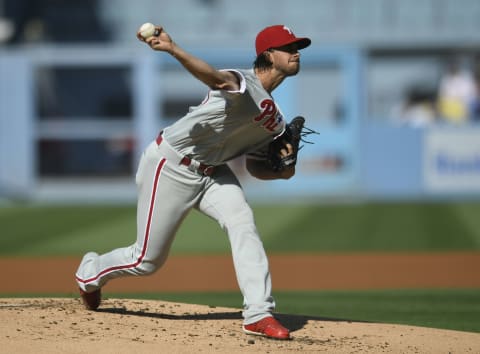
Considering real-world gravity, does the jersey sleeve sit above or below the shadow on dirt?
above

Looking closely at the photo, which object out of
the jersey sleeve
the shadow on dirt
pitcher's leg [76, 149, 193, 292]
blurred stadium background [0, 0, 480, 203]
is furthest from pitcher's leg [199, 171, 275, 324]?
blurred stadium background [0, 0, 480, 203]

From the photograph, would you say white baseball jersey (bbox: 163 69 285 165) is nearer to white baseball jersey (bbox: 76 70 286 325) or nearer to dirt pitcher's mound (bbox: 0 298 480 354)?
white baseball jersey (bbox: 76 70 286 325)

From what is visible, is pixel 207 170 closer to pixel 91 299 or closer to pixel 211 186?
pixel 211 186

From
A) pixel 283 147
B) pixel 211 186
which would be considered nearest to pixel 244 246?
pixel 211 186

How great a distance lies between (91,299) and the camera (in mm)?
5715

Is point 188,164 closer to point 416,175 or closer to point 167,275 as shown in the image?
point 167,275

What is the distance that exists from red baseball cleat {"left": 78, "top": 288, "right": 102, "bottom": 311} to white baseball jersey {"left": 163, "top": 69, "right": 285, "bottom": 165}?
1.09m

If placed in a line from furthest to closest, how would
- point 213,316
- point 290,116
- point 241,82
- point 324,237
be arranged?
1. point 290,116
2. point 324,237
3. point 213,316
4. point 241,82

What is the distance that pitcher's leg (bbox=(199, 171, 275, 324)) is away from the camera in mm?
5067

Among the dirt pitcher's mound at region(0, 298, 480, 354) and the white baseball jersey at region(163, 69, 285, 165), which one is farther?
the white baseball jersey at region(163, 69, 285, 165)

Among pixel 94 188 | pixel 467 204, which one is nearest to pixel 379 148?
pixel 467 204

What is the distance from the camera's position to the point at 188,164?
5281mm

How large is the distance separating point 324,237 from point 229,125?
6.17 metres

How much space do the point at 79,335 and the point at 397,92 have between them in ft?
67.6
